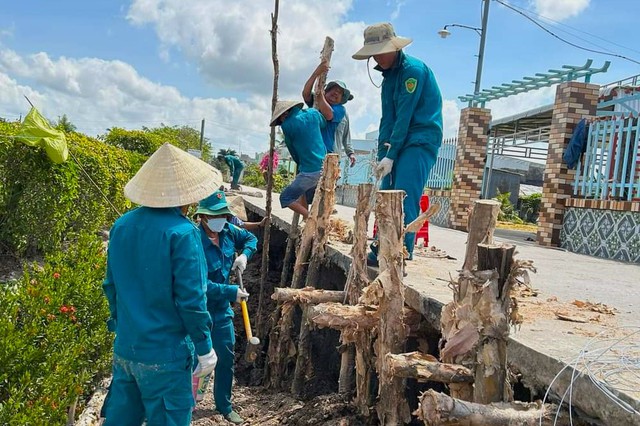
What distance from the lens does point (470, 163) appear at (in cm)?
1230

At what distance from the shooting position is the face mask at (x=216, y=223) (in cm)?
403

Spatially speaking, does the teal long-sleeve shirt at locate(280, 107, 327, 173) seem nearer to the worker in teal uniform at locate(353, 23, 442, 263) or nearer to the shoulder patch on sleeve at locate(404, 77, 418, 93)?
the worker in teal uniform at locate(353, 23, 442, 263)

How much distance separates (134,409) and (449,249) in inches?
188

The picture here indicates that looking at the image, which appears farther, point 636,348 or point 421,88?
point 421,88

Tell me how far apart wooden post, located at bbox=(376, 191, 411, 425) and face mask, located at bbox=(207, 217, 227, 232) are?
124cm

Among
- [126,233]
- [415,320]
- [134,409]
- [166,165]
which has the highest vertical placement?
[166,165]

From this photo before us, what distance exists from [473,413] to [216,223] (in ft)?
8.15

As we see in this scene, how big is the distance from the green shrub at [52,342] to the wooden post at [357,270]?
1739 millimetres

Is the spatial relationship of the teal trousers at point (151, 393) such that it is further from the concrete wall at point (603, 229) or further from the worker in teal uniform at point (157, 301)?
the concrete wall at point (603, 229)

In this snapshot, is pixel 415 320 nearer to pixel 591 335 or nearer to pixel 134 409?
pixel 591 335

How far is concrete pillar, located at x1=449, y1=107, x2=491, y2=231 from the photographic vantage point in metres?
12.3

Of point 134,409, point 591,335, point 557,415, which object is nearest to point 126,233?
point 134,409

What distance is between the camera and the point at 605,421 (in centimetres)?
187

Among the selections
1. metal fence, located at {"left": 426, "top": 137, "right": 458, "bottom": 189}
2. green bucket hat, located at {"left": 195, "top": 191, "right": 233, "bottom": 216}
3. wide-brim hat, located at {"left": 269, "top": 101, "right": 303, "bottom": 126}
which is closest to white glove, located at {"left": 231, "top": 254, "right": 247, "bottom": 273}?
green bucket hat, located at {"left": 195, "top": 191, "right": 233, "bottom": 216}
